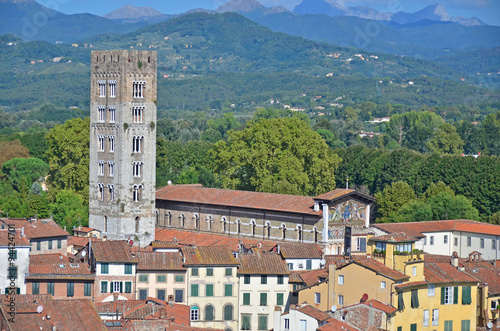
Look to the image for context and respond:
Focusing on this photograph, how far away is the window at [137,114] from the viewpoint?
89.8 metres

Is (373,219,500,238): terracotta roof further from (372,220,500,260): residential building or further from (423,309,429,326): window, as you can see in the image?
(423,309,429,326): window

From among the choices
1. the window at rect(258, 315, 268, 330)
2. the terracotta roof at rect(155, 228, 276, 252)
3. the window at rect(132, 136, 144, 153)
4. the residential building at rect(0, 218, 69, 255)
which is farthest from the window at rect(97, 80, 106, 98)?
the window at rect(258, 315, 268, 330)

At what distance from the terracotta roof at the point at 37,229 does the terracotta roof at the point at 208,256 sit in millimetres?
11837

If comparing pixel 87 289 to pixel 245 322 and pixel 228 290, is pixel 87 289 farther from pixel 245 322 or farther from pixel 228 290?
pixel 245 322

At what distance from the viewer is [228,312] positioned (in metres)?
68.4

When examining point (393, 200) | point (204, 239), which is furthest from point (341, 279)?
point (393, 200)

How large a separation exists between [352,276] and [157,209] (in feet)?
111

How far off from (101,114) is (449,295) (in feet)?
117

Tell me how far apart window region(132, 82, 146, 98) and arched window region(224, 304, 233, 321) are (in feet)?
84.4

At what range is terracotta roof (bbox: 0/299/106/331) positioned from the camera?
171 feet

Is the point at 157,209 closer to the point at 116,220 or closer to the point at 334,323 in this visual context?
the point at 116,220

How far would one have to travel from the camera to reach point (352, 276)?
62.0 metres

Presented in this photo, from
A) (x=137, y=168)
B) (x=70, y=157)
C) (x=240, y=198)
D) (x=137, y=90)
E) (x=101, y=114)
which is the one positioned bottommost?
(x=240, y=198)

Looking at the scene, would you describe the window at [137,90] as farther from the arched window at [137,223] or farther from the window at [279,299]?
the window at [279,299]
